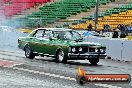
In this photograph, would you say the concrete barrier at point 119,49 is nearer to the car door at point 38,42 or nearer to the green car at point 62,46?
the green car at point 62,46

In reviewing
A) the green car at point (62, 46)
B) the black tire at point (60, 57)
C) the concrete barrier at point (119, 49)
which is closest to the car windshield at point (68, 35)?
the green car at point (62, 46)

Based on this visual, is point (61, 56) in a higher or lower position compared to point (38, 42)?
lower

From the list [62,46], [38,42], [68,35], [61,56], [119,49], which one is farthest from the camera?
[119,49]

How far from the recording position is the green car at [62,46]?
17.6 metres

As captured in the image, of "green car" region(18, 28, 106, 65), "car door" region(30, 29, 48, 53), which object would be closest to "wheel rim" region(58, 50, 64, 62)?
"green car" region(18, 28, 106, 65)

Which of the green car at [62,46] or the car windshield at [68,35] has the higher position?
the car windshield at [68,35]

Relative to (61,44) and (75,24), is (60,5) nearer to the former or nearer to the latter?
(75,24)

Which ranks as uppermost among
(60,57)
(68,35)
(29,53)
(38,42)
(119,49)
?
(68,35)

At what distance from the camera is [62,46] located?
1798 centimetres

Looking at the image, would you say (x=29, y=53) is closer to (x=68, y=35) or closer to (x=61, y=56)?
(x=68, y=35)

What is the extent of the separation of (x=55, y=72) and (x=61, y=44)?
4448 mm

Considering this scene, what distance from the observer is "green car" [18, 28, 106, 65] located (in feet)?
57.9

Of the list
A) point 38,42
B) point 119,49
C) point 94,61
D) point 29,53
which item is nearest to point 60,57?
point 94,61

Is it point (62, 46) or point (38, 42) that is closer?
point (62, 46)
